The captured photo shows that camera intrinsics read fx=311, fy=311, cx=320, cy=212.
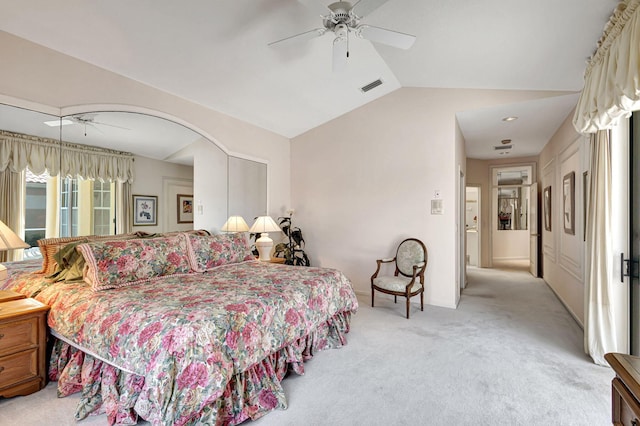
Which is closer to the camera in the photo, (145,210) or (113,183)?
(113,183)

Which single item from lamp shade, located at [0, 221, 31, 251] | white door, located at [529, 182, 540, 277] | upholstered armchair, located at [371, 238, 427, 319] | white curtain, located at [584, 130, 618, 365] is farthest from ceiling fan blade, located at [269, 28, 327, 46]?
white door, located at [529, 182, 540, 277]

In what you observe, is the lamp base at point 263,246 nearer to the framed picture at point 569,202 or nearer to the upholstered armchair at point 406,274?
the upholstered armchair at point 406,274

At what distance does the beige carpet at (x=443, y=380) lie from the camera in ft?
6.45

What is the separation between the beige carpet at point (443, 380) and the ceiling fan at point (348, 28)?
267cm

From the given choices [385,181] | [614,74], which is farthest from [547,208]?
[614,74]

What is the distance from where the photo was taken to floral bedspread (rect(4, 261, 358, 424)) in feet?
5.30

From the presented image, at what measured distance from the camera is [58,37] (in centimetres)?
254

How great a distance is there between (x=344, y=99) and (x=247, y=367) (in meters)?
3.86

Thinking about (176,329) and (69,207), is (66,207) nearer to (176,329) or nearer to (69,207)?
(69,207)

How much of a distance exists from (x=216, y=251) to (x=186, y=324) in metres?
1.66

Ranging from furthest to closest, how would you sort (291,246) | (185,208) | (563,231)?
(291,246)
(563,231)
(185,208)

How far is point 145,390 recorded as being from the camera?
1693 mm

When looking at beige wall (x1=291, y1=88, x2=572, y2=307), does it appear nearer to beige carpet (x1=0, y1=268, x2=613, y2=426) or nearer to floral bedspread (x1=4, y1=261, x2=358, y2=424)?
beige carpet (x1=0, y1=268, x2=613, y2=426)

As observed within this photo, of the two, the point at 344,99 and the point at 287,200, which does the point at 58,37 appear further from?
the point at 287,200
